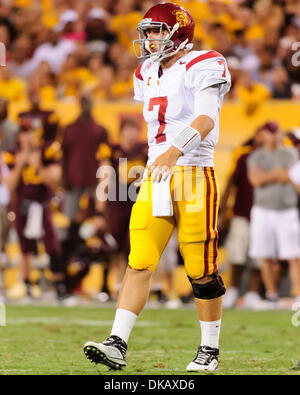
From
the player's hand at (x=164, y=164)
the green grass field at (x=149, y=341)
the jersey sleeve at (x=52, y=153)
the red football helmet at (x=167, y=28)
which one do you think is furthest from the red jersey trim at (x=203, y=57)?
the jersey sleeve at (x=52, y=153)

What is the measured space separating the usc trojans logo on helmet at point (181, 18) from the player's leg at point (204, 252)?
27.4 inches

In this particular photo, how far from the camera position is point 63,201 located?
893 cm

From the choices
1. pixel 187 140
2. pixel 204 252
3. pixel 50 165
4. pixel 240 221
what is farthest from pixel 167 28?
pixel 50 165

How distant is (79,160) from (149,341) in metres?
3.65

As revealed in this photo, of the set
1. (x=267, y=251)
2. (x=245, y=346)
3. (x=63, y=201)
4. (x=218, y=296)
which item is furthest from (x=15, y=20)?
(x=218, y=296)

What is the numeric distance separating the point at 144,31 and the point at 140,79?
25 cm

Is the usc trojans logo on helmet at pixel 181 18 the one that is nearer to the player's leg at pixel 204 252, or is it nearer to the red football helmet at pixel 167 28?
the red football helmet at pixel 167 28

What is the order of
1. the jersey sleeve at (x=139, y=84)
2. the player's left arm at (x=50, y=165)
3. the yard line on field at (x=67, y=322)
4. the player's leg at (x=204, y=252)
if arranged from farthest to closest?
1. the player's left arm at (x=50, y=165)
2. the yard line on field at (x=67, y=322)
3. the jersey sleeve at (x=139, y=84)
4. the player's leg at (x=204, y=252)

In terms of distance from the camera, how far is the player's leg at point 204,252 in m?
4.10

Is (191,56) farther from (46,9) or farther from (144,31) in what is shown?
(46,9)

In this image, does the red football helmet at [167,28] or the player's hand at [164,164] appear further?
the red football helmet at [167,28]

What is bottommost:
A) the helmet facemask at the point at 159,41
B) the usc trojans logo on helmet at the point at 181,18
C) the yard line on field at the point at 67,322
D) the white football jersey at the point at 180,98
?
the yard line on field at the point at 67,322

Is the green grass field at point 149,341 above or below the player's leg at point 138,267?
below

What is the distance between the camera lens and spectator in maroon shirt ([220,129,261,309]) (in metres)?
8.45
